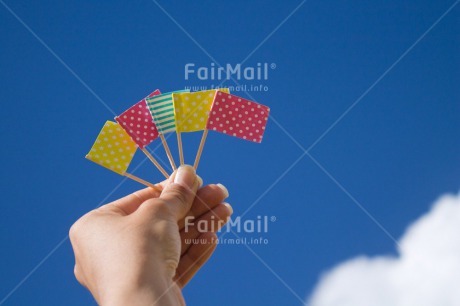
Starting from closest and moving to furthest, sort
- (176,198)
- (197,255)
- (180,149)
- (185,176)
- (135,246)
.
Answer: (135,246) → (176,198) → (185,176) → (180,149) → (197,255)

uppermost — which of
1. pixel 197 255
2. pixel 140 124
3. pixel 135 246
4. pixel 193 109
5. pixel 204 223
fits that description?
pixel 193 109

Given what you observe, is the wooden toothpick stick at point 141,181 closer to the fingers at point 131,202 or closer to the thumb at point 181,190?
the fingers at point 131,202

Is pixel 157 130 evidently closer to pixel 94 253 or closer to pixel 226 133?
pixel 226 133

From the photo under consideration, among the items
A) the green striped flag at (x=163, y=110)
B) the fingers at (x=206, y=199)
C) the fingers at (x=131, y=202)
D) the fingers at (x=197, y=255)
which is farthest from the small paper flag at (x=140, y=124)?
the fingers at (x=197, y=255)

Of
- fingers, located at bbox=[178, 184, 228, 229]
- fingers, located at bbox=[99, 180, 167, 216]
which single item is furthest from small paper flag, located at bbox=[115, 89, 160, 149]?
fingers, located at bbox=[178, 184, 228, 229]

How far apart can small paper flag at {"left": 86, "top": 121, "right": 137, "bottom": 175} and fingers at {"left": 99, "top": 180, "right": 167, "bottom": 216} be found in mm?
123

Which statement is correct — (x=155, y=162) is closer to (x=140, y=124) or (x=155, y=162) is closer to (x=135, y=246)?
(x=140, y=124)

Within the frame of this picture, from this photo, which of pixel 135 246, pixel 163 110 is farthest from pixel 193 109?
pixel 135 246

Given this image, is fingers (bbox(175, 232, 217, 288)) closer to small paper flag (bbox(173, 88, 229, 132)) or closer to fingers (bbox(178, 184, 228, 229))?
fingers (bbox(178, 184, 228, 229))

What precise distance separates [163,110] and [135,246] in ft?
2.39

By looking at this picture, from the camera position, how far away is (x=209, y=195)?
6.47ft

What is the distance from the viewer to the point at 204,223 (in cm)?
202

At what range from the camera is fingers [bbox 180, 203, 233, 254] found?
2.01 metres

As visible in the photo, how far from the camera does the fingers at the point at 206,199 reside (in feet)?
6.45
